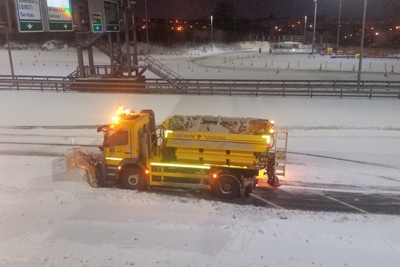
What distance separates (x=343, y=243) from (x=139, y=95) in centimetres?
2170

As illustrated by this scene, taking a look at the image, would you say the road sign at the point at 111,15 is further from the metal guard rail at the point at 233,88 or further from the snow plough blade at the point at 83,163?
the snow plough blade at the point at 83,163

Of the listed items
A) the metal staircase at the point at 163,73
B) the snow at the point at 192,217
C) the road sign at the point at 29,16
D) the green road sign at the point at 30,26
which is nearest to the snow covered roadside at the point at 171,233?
the snow at the point at 192,217

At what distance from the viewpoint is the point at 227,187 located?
40.2ft

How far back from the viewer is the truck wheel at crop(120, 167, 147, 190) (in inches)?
499

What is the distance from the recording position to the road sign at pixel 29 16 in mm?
Result: 15180

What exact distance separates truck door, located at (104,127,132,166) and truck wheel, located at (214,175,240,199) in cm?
303

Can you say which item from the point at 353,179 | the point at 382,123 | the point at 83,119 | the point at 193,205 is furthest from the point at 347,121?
the point at 83,119

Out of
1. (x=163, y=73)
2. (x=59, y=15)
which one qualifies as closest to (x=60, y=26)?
(x=59, y=15)

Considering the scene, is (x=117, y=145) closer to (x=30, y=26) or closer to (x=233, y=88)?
(x=30, y=26)

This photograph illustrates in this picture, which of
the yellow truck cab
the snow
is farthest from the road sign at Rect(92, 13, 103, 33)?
the yellow truck cab

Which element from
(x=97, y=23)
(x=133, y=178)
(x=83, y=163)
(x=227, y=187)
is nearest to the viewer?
(x=227, y=187)

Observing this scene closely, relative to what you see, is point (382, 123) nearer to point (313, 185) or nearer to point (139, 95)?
point (313, 185)

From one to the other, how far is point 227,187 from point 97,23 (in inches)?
676

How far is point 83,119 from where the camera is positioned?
2325 centimetres
